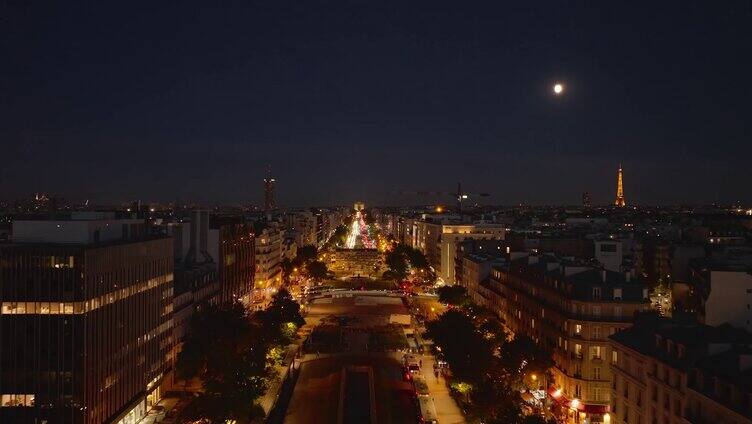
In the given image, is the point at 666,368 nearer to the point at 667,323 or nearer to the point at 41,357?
the point at 667,323

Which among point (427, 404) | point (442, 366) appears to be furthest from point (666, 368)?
point (442, 366)

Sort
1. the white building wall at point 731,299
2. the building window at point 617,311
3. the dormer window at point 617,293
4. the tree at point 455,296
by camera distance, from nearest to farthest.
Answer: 1. the building window at point 617,311
2. the dormer window at point 617,293
3. the white building wall at point 731,299
4. the tree at point 455,296

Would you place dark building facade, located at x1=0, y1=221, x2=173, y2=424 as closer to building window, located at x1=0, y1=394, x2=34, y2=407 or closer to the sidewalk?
building window, located at x1=0, y1=394, x2=34, y2=407

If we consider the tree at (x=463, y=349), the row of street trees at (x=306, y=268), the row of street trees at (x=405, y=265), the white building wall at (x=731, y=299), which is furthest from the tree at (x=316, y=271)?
the white building wall at (x=731, y=299)

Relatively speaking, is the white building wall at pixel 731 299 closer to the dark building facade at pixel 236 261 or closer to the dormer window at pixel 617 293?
the dormer window at pixel 617 293

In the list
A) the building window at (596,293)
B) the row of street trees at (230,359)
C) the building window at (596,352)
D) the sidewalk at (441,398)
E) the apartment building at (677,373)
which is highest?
the building window at (596,293)

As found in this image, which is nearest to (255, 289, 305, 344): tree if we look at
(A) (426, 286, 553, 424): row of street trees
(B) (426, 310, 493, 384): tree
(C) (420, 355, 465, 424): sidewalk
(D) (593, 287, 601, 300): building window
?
(C) (420, 355, 465, 424): sidewalk

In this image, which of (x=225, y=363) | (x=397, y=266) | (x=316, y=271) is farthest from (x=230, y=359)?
(x=397, y=266)
